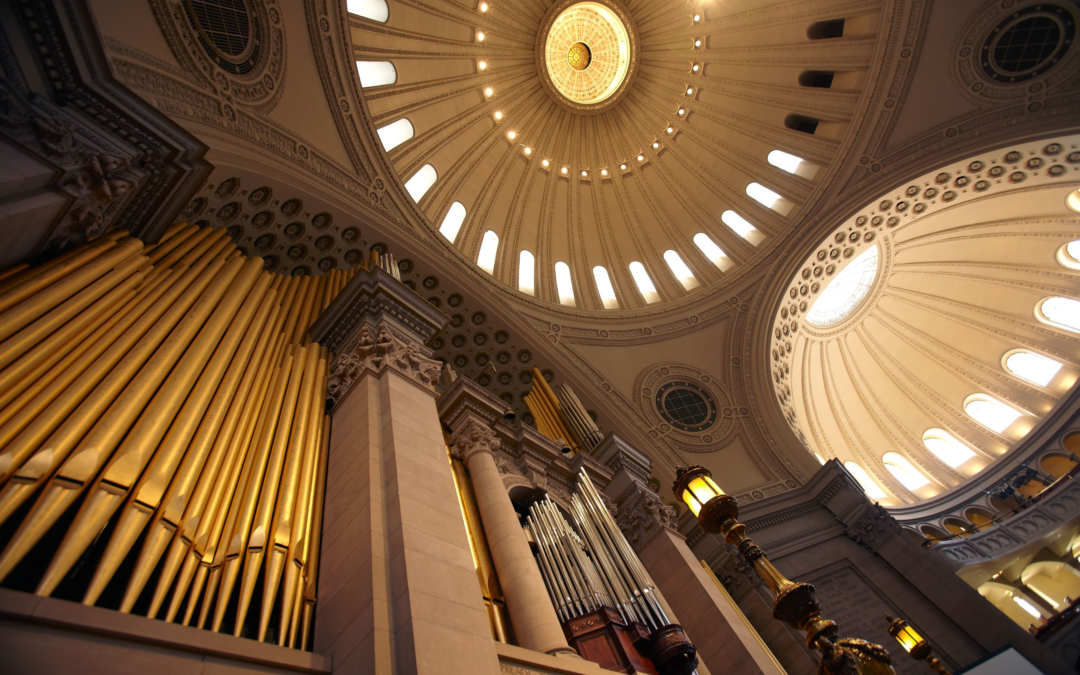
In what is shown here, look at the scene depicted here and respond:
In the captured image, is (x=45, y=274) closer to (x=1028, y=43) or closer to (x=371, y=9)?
(x=371, y=9)

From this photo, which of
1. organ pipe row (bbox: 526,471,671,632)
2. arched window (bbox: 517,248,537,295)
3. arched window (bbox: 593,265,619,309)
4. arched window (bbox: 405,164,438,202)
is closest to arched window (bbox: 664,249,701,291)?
arched window (bbox: 593,265,619,309)

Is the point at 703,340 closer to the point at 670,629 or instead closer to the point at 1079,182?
the point at 1079,182

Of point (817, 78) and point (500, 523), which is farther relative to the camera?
point (817, 78)

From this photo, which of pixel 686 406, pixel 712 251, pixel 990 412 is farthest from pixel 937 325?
pixel 686 406

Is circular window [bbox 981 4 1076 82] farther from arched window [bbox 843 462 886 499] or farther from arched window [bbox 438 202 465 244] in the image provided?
arched window [bbox 438 202 465 244]

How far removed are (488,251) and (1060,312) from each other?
60.7 ft

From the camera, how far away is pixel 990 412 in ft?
63.1

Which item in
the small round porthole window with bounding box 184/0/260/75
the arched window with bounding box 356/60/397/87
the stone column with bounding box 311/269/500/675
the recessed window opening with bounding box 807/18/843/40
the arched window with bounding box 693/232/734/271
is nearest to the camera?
the stone column with bounding box 311/269/500/675

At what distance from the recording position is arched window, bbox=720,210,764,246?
18123 mm

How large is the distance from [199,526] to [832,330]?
2200cm

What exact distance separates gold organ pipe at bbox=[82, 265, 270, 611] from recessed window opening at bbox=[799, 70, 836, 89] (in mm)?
17125

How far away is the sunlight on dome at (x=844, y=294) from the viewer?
69.4 ft

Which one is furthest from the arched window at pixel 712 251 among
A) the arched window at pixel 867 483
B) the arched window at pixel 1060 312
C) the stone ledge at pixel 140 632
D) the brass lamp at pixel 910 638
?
the stone ledge at pixel 140 632

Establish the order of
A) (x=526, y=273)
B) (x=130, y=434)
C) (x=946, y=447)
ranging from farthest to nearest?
1. (x=946, y=447)
2. (x=526, y=273)
3. (x=130, y=434)
